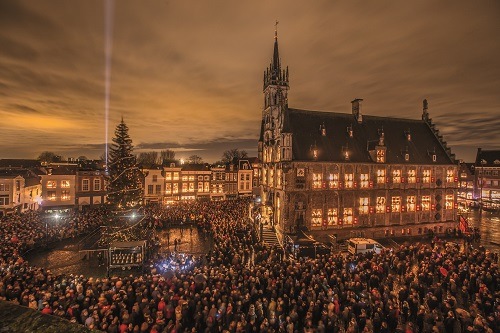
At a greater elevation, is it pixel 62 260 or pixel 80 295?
pixel 80 295

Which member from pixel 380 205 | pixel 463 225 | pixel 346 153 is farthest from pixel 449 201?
pixel 346 153

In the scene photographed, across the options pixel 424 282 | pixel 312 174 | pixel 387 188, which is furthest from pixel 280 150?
pixel 424 282

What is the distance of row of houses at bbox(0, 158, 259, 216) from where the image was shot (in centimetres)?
4953

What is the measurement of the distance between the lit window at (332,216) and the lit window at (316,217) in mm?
1274

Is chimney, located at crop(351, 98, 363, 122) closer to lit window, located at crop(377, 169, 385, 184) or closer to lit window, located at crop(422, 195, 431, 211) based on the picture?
lit window, located at crop(377, 169, 385, 184)

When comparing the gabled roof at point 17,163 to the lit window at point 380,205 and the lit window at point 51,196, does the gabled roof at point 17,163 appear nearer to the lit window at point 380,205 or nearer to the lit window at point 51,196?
the lit window at point 51,196

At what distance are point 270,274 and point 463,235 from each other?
32.7 meters

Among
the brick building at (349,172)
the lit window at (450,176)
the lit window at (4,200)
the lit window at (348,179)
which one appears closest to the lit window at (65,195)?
the lit window at (4,200)

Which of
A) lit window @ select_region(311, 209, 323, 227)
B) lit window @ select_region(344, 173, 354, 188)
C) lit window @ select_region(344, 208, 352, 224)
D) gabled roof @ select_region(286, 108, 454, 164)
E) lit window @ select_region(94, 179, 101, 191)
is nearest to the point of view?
lit window @ select_region(311, 209, 323, 227)

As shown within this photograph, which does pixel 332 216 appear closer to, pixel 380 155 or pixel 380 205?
pixel 380 205

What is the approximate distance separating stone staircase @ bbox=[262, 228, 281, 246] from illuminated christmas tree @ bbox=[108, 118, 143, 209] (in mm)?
15959

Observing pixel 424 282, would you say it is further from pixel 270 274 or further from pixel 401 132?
pixel 401 132

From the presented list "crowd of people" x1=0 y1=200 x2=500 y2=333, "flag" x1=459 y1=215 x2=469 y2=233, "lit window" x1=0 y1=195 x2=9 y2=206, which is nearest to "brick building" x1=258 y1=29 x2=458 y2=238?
"flag" x1=459 y1=215 x2=469 y2=233

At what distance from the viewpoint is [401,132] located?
41281 mm
